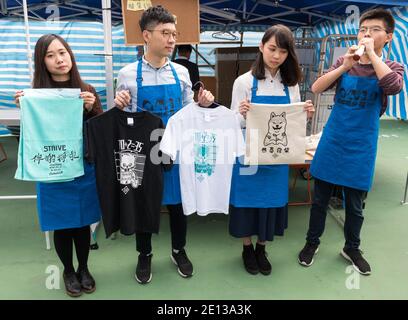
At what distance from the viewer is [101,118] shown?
198cm

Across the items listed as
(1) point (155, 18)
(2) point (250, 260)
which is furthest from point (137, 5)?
(2) point (250, 260)

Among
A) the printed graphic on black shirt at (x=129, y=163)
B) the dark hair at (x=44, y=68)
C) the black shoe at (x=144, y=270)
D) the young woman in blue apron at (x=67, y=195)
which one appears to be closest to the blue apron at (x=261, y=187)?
the printed graphic on black shirt at (x=129, y=163)

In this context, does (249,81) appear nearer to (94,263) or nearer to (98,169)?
(98,169)

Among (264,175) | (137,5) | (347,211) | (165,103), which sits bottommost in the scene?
(347,211)

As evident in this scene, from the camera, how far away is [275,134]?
2141mm

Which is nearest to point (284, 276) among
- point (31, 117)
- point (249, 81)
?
point (249, 81)

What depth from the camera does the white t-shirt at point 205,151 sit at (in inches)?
83.6

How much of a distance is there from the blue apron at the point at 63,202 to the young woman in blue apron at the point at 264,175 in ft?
3.22

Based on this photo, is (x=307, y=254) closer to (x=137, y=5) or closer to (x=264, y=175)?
(x=264, y=175)

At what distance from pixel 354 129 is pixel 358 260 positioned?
102 cm

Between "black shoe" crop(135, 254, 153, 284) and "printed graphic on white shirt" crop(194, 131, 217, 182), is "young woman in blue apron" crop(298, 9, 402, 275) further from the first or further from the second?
"black shoe" crop(135, 254, 153, 284)

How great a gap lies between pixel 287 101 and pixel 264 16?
4184 mm

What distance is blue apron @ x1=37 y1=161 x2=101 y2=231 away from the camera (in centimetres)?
204

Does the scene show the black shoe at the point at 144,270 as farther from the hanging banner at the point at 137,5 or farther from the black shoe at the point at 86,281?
the hanging banner at the point at 137,5
